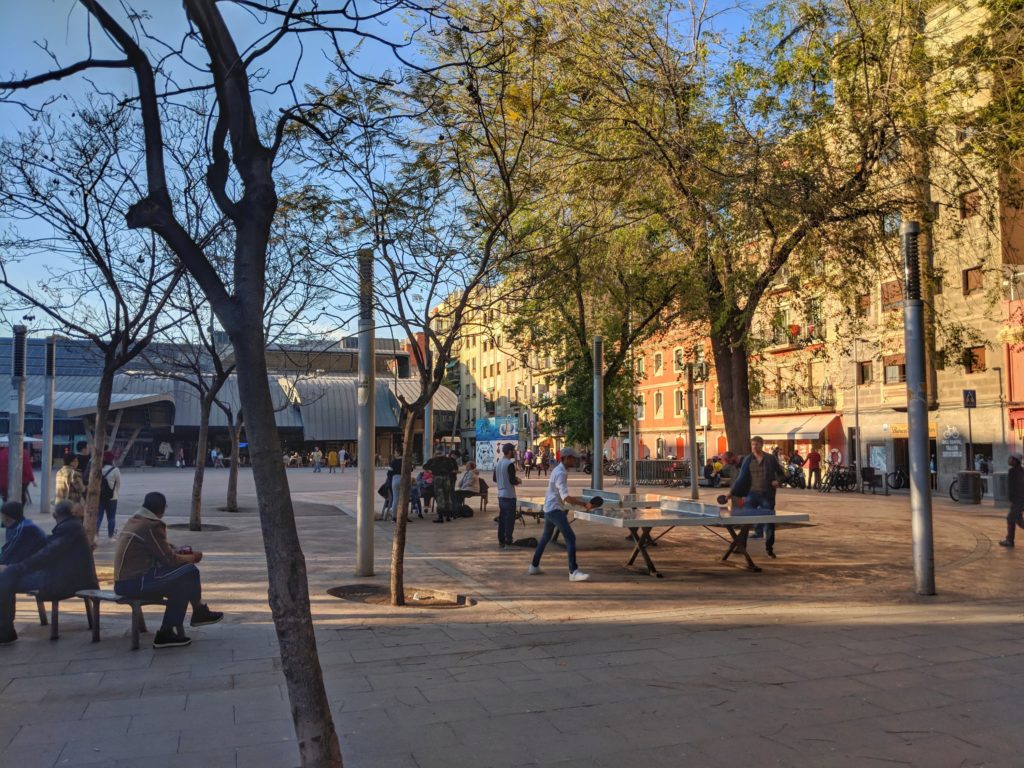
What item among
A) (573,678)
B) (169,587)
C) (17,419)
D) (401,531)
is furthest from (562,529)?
(17,419)

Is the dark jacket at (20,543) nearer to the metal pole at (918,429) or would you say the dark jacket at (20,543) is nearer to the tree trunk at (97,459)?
the tree trunk at (97,459)

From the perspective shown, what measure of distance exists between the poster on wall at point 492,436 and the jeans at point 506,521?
1051 inches

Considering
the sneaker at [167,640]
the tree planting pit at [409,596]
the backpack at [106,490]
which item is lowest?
the tree planting pit at [409,596]

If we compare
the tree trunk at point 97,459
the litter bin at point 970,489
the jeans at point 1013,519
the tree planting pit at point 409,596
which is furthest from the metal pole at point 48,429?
the litter bin at point 970,489

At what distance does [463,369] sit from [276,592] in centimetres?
9359

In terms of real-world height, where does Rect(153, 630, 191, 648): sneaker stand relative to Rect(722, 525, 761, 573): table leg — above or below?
below

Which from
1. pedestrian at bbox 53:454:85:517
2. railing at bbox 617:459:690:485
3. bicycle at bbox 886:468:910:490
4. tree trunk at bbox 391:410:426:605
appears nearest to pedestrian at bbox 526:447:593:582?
tree trunk at bbox 391:410:426:605

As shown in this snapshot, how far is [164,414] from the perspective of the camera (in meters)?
68.7

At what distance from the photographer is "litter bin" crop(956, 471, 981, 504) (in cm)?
2798

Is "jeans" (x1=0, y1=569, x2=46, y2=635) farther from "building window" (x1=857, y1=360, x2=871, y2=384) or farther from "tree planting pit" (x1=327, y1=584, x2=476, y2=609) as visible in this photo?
"building window" (x1=857, y1=360, x2=871, y2=384)

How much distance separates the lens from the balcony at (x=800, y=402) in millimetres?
45188

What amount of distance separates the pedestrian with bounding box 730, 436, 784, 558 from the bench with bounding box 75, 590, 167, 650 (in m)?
8.84

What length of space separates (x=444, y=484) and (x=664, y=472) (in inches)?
743

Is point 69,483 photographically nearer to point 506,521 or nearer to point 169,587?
point 506,521
